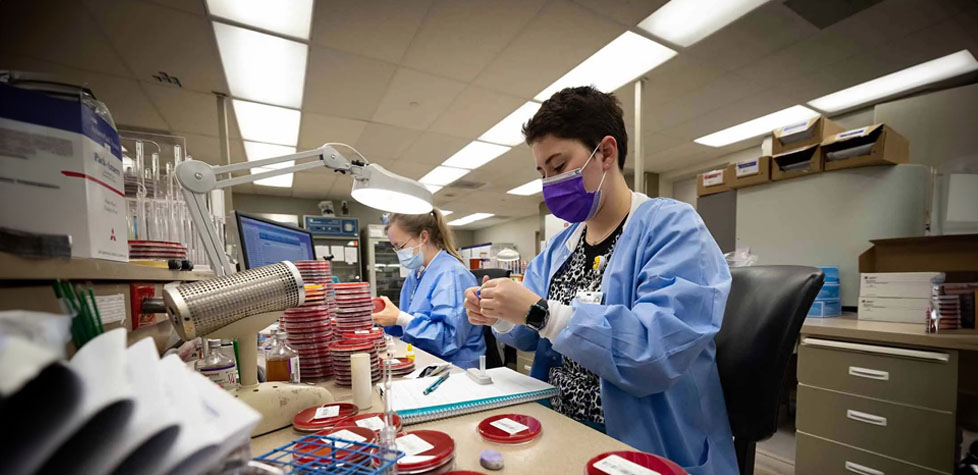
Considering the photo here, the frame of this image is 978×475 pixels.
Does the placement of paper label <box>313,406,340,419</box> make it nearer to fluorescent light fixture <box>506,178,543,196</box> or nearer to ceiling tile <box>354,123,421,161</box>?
ceiling tile <box>354,123,421,161</box>

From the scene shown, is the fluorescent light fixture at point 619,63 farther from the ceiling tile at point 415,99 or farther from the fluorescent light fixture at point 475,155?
the fluorescent light fixture at point 475,155

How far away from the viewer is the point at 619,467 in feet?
1.79

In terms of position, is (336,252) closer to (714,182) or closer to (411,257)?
(411,257)

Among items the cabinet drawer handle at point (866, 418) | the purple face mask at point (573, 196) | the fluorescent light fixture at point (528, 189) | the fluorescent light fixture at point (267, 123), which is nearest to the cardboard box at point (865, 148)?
the cabinet drawer handle at point (866, 418)

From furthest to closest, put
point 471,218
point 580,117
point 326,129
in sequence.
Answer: point 471,218 → point 326,129 → point 580,117

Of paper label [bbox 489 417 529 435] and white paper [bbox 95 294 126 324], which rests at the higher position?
white paper [bbox 95 294 126 324]

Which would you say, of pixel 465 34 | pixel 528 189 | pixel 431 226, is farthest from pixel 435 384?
pixel 528 189

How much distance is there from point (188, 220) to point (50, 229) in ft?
3.18

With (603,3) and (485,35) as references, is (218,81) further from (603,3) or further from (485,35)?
(603,3)

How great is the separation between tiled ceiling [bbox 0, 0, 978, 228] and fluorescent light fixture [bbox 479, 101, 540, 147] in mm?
156

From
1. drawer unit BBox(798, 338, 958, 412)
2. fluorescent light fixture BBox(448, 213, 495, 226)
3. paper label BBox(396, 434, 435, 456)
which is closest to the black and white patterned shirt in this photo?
paper label BBox(396, 434, 435, 456)

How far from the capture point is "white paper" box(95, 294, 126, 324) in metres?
0.59

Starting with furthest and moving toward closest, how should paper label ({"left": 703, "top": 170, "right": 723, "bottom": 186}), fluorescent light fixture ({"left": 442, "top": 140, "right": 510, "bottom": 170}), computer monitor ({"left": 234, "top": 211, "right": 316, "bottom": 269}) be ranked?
fluorescent light fixture ({"left": 442, "top": 140, "right": 510, "bottom": 170}) < paper label ({"left": 703, "top": 170, "right": 723, "bottom": 186}) < computer monitor ({"left": 234, "top": 211, "right": 316, "bottom": 269})

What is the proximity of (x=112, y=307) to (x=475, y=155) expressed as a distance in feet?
14.3
